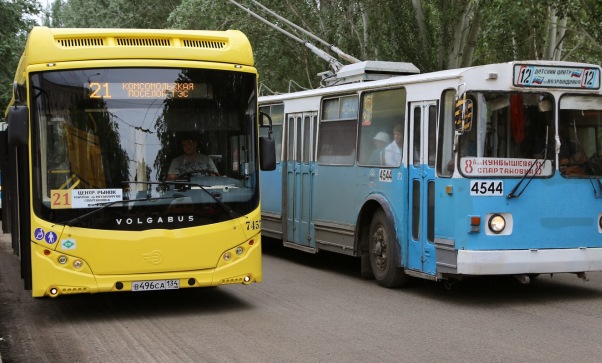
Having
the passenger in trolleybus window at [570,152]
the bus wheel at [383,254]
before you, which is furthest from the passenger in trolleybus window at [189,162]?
the passenger in trolleybus window at [570,152]

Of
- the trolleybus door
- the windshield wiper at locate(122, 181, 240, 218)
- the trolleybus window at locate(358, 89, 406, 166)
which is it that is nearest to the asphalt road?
the trolleybus door

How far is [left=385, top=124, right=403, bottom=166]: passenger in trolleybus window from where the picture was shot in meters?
12.4

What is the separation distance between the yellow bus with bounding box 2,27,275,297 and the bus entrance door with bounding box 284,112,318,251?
14.5 feet

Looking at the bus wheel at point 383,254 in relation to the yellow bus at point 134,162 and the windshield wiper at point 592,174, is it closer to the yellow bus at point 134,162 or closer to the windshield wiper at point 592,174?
the yellow bus at point 134,162

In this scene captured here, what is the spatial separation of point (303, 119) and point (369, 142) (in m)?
2.55

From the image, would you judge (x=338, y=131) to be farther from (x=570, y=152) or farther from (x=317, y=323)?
(x=317, y=323)

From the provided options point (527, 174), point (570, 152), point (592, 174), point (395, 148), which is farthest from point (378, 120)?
point (592, 174)

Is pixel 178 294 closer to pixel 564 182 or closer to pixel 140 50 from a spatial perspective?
pixel 140 50

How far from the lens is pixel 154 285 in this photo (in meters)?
10.3

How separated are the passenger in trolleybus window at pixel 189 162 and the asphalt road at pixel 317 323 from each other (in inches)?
62.0

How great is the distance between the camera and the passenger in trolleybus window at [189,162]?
10.4m

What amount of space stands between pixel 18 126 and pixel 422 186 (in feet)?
15.7

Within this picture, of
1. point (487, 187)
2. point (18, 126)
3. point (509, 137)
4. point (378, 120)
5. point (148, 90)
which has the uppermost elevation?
point (148, 90)

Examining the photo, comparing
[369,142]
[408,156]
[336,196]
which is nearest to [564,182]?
[408,156]
